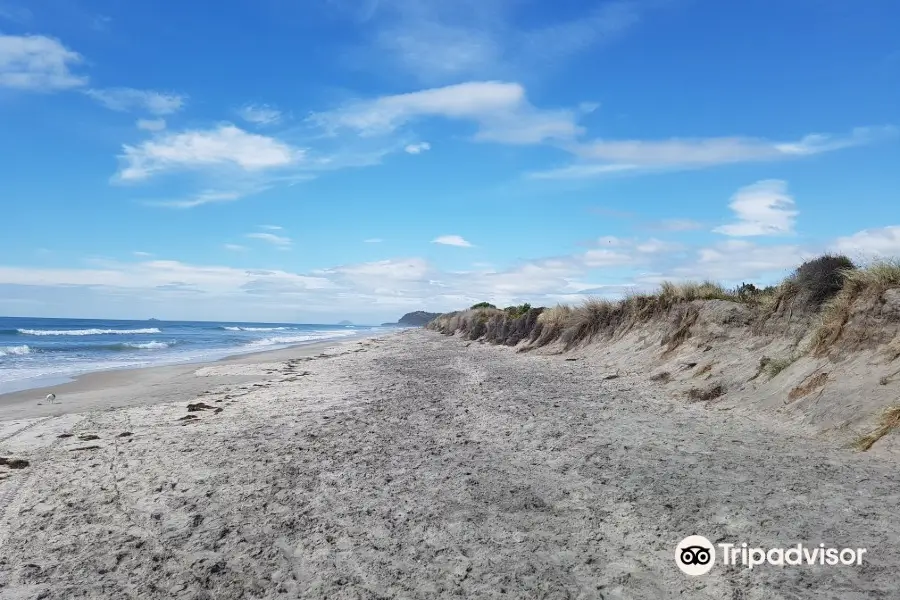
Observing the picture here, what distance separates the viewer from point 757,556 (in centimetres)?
387

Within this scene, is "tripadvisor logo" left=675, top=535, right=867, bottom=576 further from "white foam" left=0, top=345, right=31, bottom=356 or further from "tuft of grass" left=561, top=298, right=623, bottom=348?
"white foam" left=0, top=345, right=31, bottom=356

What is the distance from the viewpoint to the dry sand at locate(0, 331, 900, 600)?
12.3ft

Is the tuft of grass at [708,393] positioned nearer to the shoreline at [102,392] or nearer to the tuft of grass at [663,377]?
the tuft of grass at [663,377]

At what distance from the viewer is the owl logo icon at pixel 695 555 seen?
3.81 metres

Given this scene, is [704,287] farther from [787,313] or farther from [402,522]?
[402,522]

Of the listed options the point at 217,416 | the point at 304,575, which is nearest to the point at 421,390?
the point at 217,416

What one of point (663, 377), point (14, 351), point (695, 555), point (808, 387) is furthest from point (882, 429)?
point (14, 351)

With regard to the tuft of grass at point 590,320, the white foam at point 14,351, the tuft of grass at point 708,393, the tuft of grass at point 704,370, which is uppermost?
the tuft of grass at point 590,320

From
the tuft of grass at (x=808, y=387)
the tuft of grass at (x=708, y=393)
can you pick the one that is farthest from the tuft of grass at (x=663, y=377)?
the tuft of grass at (x=808, y=387)

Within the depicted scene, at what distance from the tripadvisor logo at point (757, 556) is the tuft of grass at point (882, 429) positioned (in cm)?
290

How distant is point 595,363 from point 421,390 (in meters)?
7.07

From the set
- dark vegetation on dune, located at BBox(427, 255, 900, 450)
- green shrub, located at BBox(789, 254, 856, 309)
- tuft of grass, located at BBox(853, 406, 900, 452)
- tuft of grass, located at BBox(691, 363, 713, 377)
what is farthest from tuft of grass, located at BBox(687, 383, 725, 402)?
tuft of grass, located at BBox(853, 406, 900, 452)

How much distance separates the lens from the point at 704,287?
644 inches

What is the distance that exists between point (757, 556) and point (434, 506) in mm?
2516
